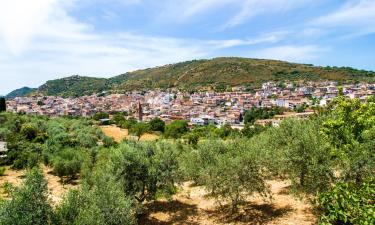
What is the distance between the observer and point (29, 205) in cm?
1249

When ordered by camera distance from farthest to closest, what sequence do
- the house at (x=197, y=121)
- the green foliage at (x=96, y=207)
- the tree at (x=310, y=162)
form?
the house at (x=197, y=121)
the tree at (x=310, y=162)
the green foliage at (x=96, y=207)

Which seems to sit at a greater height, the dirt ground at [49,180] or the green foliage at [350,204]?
the green foliage at [350,204]

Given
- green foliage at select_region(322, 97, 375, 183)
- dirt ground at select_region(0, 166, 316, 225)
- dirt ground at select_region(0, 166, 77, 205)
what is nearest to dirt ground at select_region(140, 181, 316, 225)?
dirt ground at select_region(0, 166, 316, 225)

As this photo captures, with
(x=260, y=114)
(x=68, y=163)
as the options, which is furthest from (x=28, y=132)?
(x=260, y=114)

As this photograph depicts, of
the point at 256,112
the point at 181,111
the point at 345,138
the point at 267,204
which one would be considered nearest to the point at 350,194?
the point at 345,138

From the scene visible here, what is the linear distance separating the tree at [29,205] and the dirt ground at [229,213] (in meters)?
8.84

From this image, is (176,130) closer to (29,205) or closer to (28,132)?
(28,132)

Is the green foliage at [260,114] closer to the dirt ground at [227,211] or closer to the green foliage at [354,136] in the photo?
the dirt ground at [227,211]

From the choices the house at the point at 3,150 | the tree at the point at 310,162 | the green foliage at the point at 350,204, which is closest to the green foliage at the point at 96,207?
the green foliage at the point at 350,204

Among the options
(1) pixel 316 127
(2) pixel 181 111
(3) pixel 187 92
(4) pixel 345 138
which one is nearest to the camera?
(4) pixel 345 138

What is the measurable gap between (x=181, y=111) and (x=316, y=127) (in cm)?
11919

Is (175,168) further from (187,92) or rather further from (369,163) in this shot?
(187,92)

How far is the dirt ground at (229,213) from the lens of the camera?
1844 centimetres

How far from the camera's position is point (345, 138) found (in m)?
14.1
